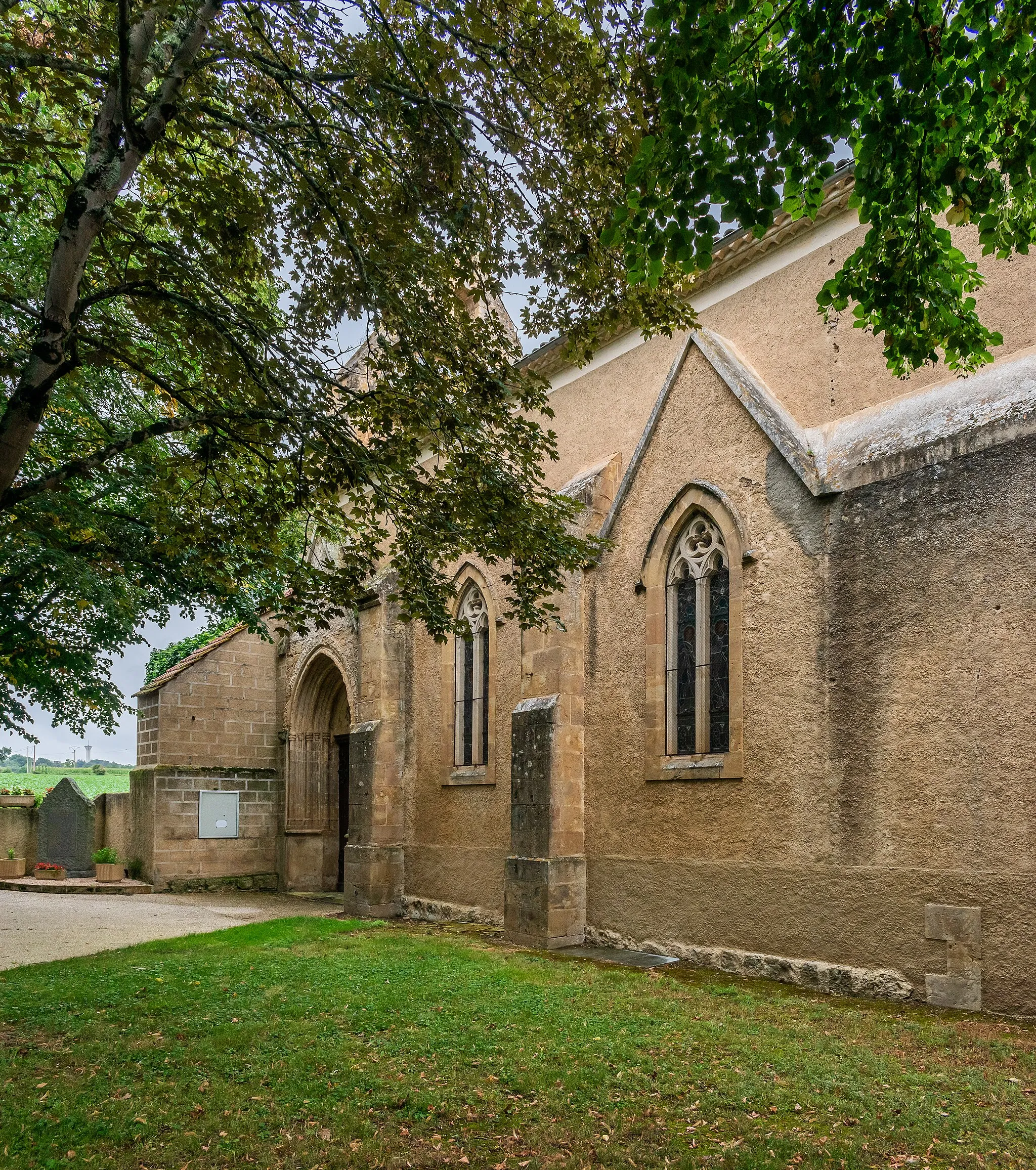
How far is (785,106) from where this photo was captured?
4152mm

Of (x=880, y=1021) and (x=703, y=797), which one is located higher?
(x=703, y=797)

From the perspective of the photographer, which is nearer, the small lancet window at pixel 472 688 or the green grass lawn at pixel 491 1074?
the green grass lawn at pixel 491 1074

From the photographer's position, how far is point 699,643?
→ 1023cm

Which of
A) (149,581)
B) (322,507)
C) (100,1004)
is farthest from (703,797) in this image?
(149,581)

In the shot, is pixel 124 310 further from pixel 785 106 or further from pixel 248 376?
pixel 785 106

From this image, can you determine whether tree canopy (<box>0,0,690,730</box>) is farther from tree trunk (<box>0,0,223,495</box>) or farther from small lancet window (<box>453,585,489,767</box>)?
small lancet window (<box>453,585,489,767</box>)

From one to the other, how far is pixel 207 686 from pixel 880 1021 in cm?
1459

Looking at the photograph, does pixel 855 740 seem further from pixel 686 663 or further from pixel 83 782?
pixel 83 782

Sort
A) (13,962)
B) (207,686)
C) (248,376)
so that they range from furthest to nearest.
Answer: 1. (207,686)
2. (13,962)
3. (248,376)

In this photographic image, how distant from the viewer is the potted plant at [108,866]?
17719 mm

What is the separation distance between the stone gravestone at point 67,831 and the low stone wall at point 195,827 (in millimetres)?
1893

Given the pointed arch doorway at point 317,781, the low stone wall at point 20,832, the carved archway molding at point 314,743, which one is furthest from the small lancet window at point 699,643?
the low stone wall at point 20,832

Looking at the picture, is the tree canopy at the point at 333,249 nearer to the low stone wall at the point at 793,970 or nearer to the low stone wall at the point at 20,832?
the low stone wall at the point at 793,970

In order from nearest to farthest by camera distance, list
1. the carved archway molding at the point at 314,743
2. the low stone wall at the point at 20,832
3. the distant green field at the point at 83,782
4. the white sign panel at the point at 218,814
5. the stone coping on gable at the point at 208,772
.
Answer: the stone coping on gable at the point at 208,772, the white sign panel at the point at 218,814, the carved archway molding at the point at 314,743, the low stone wall at the point at 20,832, the distant green field at the point at 83,782
